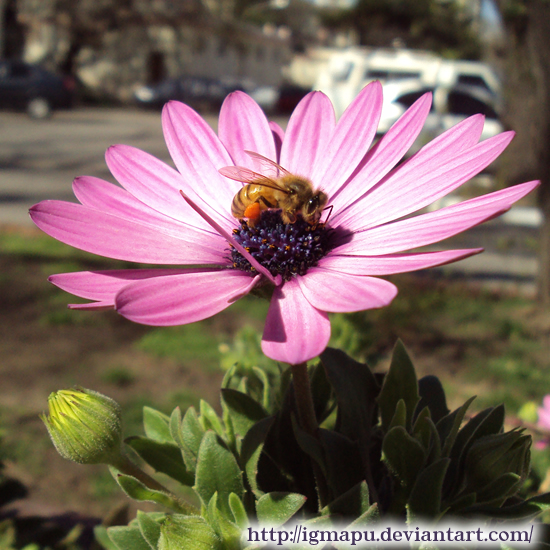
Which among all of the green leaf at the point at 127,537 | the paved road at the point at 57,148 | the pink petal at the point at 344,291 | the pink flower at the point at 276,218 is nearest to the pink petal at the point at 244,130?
the pink flower at the point at 276,218

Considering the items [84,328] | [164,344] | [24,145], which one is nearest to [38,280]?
[84,328]

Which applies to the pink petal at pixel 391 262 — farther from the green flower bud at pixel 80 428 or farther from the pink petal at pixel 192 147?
the green flower bud at pixel 80 428

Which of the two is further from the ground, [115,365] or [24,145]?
[24,145]

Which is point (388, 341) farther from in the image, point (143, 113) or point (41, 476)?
point (143, 113)

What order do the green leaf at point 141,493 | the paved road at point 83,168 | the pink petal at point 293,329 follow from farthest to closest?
the paved road at point 83,168 → the green leaf at point 141,493 → the pink petal at point 293,329

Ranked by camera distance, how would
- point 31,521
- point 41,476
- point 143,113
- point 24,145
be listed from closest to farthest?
1. point 31,521
2. point 41,476
3. point 24,145
4. point 143,113

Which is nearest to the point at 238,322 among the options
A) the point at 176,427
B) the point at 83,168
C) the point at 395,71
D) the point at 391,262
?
the point at 176,427

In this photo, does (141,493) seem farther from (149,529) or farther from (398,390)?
(398,390)
